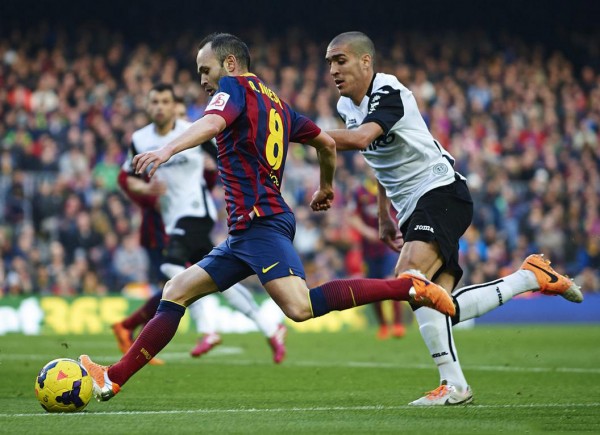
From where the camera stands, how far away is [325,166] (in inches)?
270

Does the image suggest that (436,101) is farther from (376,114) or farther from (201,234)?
(376,114)

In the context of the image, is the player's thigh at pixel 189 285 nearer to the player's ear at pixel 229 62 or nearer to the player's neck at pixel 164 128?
the player's ear at pixel 229 62

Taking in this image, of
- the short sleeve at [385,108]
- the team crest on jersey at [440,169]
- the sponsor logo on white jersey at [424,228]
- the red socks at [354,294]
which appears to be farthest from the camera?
the team crest on jersey at [440,169]

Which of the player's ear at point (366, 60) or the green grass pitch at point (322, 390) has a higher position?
the player's ear at point (366, 60)

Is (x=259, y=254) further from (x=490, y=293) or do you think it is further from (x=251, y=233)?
(x=490, y=293)

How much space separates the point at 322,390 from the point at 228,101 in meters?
2.65

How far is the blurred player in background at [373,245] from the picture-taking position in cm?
1468

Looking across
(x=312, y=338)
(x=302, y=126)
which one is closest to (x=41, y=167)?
(x=312, y=338)

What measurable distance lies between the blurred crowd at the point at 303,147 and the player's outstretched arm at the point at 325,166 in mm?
8154

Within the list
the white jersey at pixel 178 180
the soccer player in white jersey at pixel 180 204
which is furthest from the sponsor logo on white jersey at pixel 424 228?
the white jersey at pixel 178 180

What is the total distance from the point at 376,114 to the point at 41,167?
42.4ft

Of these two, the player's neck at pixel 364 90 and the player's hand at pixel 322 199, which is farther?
the player's neck at pixel 364 90

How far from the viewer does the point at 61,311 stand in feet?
54.2

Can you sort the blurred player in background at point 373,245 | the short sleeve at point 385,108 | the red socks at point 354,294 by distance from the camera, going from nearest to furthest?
1. the red socks at point 354,294
2. the short sleeve at point 385,108
3. the blurred player in background at point 373,245
